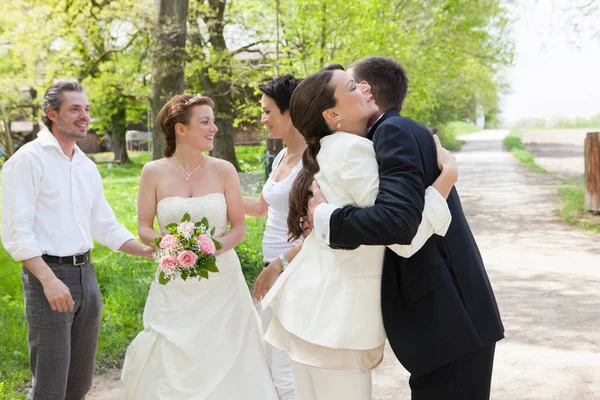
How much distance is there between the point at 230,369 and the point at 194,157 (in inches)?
57.5

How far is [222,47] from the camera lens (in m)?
19.0

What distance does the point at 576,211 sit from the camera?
15422 millimetres

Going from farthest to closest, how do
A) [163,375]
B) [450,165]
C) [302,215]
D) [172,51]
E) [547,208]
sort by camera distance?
1. [547,208]
2. [172,51]
3. [163,375]
4. [302,215]
5. [450,165]

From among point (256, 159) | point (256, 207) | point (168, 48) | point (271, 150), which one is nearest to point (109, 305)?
point (256, 207)

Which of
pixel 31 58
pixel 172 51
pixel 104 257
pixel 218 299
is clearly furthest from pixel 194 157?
pixel 31 58

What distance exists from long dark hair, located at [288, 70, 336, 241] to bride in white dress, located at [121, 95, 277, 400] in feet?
5.71

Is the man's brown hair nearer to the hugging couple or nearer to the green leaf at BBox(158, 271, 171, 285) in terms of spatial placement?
the hugging couple

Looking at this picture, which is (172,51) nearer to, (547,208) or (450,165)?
(547,208)

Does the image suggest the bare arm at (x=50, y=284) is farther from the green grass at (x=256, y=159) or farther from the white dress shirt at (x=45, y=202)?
the green grass at (x=256, y=159)

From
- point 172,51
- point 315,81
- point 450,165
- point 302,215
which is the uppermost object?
point 172,51

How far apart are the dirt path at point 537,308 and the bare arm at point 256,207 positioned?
171cm

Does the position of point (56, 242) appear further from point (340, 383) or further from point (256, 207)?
point (340, 383)

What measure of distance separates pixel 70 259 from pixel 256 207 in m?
1.62

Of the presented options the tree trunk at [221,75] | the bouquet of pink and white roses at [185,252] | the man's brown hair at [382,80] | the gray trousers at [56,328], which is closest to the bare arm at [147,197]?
the bouquet of pink and white roses at [185,252]
